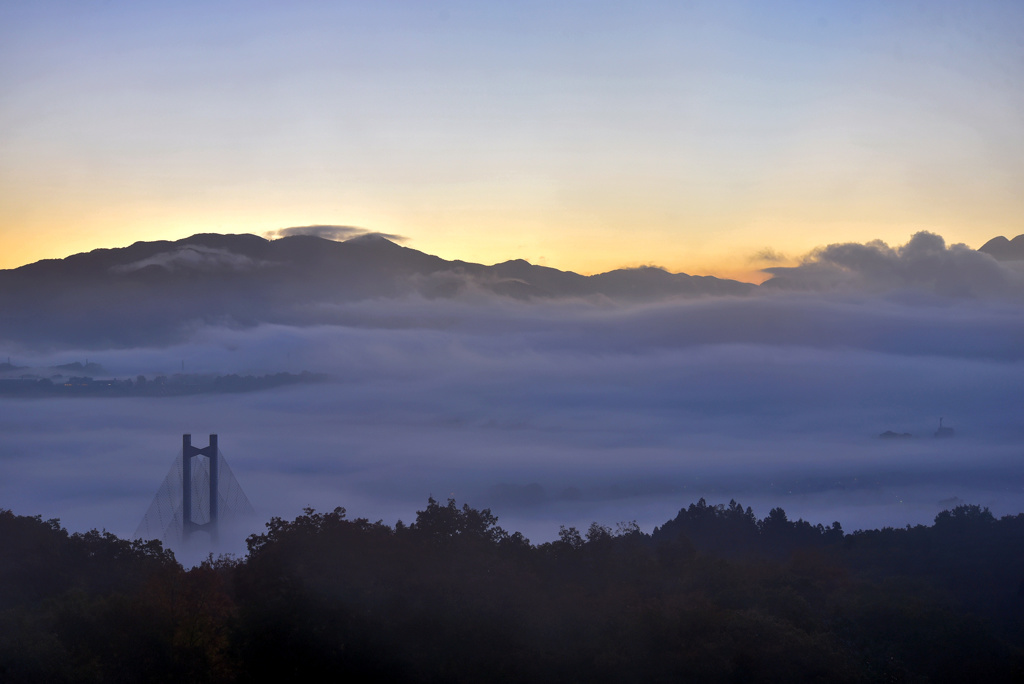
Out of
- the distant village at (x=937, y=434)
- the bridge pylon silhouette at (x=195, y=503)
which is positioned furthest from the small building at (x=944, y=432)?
the bridge pylon silhouette at (x=195, y=503)

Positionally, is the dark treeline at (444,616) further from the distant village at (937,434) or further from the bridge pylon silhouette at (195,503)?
the distant village at (937,434)

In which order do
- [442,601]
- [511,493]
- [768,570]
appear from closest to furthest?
[442,601]
[768,570]
[511,493]

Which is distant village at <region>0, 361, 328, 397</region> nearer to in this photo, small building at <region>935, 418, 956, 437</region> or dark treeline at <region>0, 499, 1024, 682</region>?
dark treeline at <region>0, 499, 1024, 682</region>

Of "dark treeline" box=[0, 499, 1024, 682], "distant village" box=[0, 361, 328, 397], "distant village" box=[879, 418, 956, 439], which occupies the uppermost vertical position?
"distant village" box=[0, 361, 328, 397]

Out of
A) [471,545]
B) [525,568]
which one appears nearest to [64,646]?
[471,545]

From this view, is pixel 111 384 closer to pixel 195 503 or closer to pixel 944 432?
pixel 195 503

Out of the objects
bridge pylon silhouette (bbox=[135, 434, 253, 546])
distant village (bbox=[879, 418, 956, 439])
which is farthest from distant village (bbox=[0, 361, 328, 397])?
distant village (bbox=[879, 418, 956, 439])

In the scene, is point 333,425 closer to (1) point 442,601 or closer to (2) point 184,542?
(2) point 184,542
